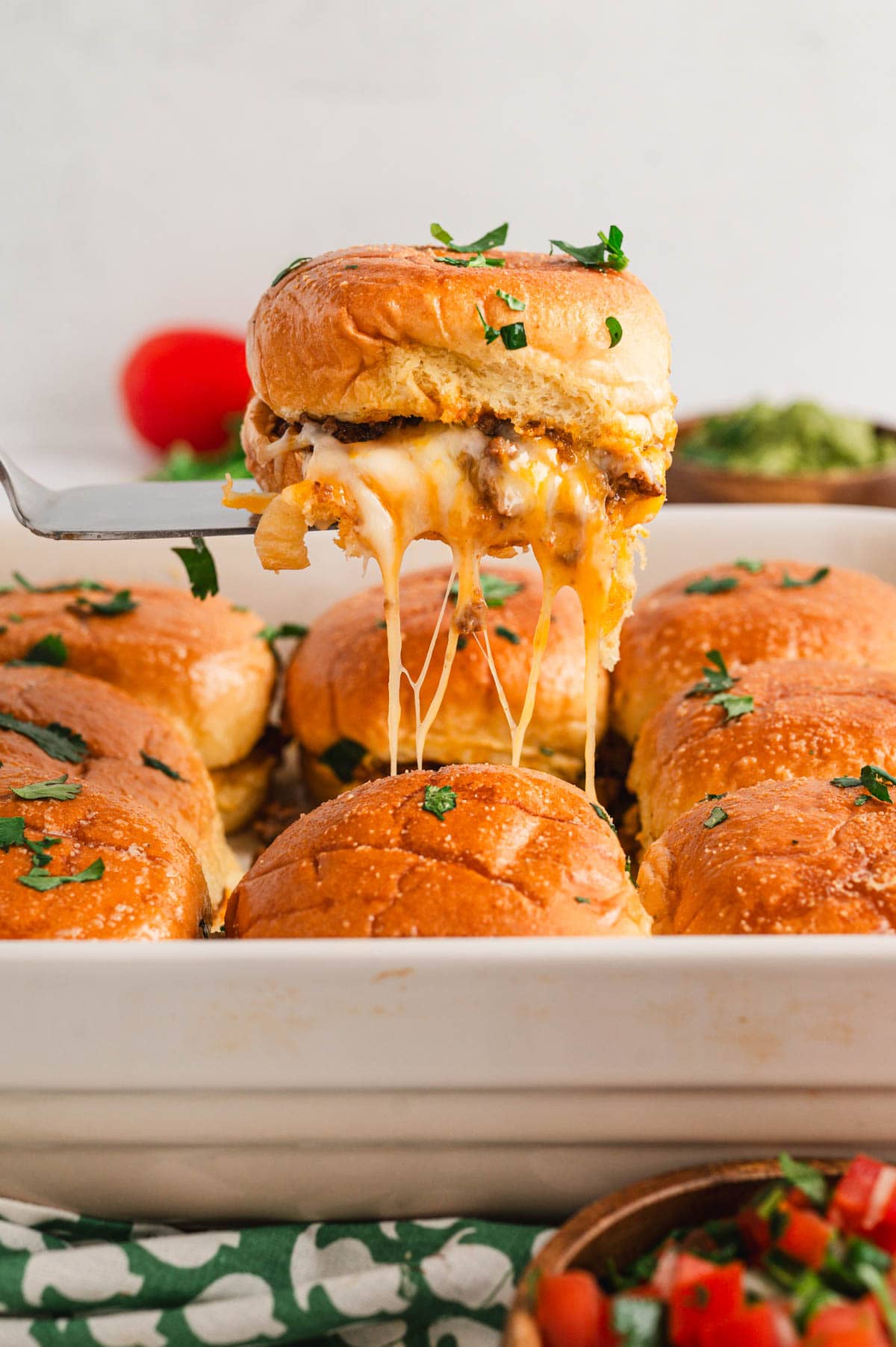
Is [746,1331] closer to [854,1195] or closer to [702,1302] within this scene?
[702,1302]

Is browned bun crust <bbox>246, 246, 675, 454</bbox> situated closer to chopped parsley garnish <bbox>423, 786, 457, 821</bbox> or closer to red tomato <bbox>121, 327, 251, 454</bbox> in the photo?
chopped parsley garnish <bbox>423, 786, 457, 821</bbox>

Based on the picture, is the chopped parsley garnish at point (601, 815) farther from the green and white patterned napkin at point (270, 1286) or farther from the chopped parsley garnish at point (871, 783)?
the green and white patterned napkin at point (270, 1286)

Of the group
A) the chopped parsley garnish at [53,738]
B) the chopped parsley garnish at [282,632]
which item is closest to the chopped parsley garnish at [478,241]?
the chopped parsley garnish at [53,738]

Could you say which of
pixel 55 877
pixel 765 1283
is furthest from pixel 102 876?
pixel 765 1283

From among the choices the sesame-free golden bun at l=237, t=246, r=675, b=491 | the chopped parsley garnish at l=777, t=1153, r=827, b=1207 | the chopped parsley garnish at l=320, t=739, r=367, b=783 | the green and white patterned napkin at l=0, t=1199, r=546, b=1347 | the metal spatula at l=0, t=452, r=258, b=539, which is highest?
the sesame-free golden bun at l=237, t=246, r=675, b=491

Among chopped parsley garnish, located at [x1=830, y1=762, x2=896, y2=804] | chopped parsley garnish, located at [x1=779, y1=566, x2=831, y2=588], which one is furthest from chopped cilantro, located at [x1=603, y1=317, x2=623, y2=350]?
chopped parsley garnish, located at [x1=779, y1=566, x2=831, y2=588]

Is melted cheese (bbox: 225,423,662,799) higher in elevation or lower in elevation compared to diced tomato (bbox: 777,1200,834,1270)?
higher
